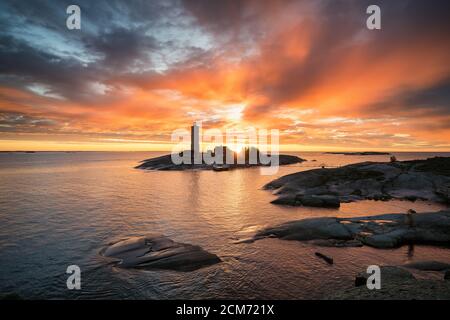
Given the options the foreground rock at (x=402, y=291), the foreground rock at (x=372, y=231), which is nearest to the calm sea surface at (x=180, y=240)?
the foreground rock at (x=372, y=231)

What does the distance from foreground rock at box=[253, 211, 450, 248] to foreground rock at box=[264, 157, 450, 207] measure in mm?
11643

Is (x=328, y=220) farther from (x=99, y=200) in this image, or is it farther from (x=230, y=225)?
(x=99, y=200)

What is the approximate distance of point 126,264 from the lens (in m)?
16.2

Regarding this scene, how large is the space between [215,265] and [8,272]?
13.0 m

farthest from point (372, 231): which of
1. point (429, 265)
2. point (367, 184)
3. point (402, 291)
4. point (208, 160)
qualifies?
point (208, 160)

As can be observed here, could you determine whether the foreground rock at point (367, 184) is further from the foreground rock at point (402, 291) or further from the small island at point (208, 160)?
the small island at point (208, 160)

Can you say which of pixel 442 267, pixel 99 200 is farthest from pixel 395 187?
pixel 99 200

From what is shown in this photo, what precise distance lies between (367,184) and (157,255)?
4010 centimetres

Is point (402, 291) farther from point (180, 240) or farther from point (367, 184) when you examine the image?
point (367, 184)

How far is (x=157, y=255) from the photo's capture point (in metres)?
17.2

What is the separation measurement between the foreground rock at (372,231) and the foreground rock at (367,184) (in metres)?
11.6

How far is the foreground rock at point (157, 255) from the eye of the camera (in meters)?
16.1

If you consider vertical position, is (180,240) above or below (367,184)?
below
